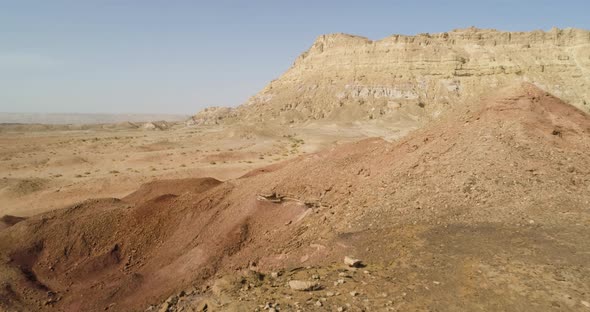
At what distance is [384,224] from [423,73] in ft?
238

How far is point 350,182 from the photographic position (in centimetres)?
1122

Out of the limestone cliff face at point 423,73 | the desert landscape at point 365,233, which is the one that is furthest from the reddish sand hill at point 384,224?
the limestone cliff face at point 423,73

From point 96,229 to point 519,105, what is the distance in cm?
1404

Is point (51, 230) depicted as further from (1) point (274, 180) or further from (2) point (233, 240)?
(1) point (274, 180)

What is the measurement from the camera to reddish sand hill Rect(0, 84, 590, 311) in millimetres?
6863

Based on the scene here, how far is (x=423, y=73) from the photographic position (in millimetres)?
75000

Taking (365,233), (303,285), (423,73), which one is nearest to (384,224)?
(365,233)

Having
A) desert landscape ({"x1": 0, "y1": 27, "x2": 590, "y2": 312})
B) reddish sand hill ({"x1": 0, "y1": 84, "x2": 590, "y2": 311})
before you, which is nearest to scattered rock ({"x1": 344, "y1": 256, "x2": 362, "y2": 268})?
desert landscape ({"x1": 0, "y1": 27, "x2": 590, "y2": 312})

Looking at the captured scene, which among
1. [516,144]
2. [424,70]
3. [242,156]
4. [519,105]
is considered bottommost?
[242,156]

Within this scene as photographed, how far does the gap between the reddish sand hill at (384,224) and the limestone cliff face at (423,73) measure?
191 feet

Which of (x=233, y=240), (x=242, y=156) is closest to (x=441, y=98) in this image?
(x=242, y=156)

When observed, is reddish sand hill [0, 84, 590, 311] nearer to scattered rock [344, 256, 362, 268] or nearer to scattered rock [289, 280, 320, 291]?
scattered rock [344, 256, 362, 268]

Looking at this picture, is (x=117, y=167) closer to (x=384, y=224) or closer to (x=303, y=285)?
(x=384, y=224)

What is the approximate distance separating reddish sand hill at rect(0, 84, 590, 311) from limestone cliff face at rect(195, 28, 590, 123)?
5818 cm
